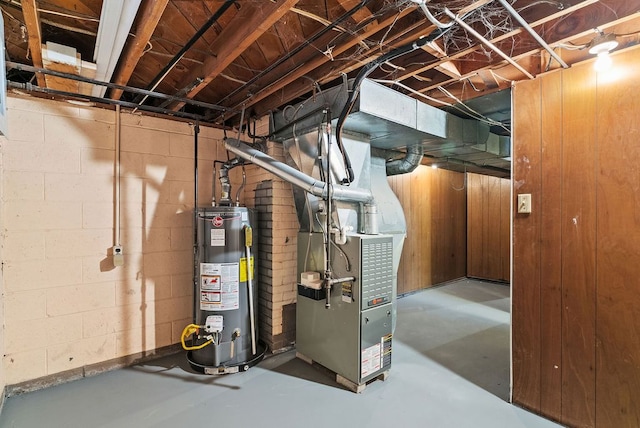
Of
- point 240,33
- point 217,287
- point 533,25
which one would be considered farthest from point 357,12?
point 217,287

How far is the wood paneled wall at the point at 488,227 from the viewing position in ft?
19.5

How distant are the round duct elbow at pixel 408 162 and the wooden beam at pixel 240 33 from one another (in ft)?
6.57

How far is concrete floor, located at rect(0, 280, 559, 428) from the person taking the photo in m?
1.95

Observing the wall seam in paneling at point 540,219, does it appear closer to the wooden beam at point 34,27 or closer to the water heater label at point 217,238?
the water heater label at point 217,238

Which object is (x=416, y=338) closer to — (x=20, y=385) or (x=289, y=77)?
(x=289, y=77)

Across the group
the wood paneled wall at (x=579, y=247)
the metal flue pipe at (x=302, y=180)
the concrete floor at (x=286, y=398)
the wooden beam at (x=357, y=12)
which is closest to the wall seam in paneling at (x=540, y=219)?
the wood paneled wall at (x=579, y=247)

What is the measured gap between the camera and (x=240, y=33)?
1.69m

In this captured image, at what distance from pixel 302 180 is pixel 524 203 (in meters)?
1.54

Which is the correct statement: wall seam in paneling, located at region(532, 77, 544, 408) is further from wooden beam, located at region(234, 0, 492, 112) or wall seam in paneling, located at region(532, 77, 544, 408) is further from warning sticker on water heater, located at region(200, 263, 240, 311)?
warning sticker on water heater, located at region(200, 263, 240, 311)

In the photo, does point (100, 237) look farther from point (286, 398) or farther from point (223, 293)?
point (286, 398)

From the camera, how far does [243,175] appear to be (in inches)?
121

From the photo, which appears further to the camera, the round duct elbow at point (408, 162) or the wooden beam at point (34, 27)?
the round duct elbow at point (408, 162)

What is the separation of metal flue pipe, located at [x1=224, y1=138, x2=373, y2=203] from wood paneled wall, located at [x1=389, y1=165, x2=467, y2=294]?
2555 mm

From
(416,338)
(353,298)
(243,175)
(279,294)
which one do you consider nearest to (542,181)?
(353,298)
